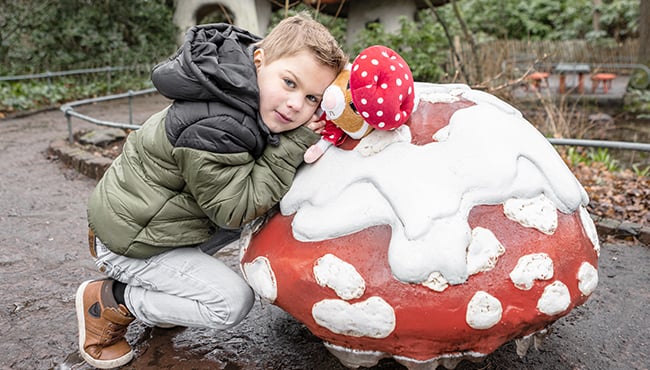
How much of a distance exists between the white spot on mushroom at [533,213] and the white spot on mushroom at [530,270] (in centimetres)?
10

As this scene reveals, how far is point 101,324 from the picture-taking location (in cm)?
247

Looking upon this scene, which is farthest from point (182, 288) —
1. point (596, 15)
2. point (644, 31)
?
point (596, 15)

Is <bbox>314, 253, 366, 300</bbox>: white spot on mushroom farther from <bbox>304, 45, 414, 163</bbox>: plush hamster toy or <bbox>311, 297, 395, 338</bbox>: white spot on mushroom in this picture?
<bbox>304, 45, 414, 163</bbox>: plush hamster toy

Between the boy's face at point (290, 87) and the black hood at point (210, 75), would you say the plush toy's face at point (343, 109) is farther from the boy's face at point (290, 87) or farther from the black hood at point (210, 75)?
the black hood at point (210, 75)

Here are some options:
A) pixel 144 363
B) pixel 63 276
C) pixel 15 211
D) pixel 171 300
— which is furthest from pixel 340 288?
pixel 15 211

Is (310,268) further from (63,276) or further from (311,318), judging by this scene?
(63,276)

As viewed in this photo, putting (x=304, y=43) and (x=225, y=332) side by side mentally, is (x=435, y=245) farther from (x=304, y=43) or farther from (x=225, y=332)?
(x=225, y=332)

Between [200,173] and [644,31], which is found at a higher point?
[200,173]

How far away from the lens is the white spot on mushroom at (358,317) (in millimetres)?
1884

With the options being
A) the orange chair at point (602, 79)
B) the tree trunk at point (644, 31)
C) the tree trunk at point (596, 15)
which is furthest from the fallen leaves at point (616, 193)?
the tree trunk at point (596, 15)

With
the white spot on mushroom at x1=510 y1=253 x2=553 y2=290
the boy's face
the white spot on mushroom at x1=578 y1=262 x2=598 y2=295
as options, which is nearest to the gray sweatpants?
the boy's face

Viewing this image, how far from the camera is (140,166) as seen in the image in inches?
91.2

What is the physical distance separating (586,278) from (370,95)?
38.2 inches

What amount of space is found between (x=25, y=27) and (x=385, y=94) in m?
13.0
